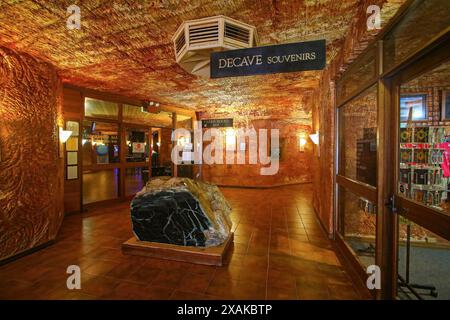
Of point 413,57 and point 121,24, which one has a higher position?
point 121,24

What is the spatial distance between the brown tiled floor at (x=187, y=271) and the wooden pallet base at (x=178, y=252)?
7 centimetres

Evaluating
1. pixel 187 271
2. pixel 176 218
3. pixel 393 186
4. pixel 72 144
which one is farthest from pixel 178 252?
pixel 72 144

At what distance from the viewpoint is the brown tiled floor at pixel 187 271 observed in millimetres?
2033

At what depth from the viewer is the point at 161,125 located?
22.6ft

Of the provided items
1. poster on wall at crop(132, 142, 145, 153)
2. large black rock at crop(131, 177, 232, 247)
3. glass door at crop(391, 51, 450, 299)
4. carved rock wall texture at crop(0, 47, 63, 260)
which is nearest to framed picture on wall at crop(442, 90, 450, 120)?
glass door at crop(391, 51, 450, 299)

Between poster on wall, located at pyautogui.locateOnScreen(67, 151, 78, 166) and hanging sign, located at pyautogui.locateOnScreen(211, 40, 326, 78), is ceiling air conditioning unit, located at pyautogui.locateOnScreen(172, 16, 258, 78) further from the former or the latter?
poster on wall, located at pyautogui.locateOnScreen(67, 151, 78, 166)

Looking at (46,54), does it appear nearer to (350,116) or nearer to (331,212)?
(350,116)

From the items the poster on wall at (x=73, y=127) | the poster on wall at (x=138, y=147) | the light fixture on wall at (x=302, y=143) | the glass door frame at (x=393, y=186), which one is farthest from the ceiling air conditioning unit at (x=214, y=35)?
the light fixture on wall at (x=302, y=143)

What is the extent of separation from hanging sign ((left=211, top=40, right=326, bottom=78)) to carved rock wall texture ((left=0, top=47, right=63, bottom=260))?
275 centimetres

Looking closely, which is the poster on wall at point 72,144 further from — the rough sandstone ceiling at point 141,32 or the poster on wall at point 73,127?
the rough sandstone ceiling at point 141,32

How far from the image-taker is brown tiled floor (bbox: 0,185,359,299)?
2033 millimetres

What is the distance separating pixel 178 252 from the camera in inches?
103

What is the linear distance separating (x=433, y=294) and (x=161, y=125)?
6.92 m
